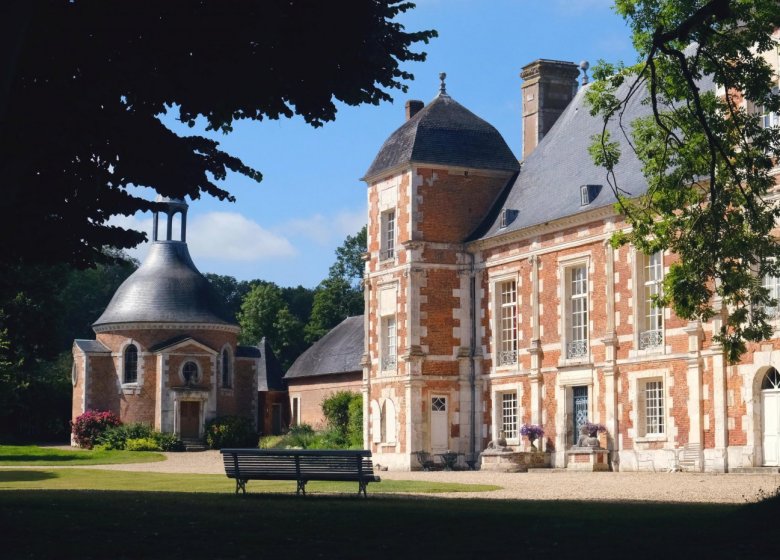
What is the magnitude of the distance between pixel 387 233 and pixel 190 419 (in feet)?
56.2

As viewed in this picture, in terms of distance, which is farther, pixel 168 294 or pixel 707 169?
pixel 168 294

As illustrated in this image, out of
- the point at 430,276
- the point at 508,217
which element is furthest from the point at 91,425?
the point at 508,217

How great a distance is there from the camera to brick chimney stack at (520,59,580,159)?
1432 inches

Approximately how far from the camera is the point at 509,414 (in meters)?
33.3

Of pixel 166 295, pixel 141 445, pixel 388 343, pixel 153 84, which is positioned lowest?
pixel 141 445

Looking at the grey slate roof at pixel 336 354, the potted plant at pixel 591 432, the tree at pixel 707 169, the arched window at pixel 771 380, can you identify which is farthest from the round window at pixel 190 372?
the tree at pixel 707 169

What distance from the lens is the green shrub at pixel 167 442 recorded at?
47.4 meters

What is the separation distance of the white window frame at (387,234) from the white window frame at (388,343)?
1.75m

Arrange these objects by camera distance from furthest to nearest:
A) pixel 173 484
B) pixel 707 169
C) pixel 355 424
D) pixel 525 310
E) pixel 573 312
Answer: pixel 355 424 < pixel 525 310 < pixel 573 312 < pixel 173 484 < pixel 707 169

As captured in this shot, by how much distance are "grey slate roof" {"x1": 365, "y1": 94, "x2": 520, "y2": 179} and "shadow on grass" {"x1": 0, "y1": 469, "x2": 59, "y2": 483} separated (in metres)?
12.8

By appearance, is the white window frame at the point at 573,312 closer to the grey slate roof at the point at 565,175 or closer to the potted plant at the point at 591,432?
the grey slate roof at the point at 565,175

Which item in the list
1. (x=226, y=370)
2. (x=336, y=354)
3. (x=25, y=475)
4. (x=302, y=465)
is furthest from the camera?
(x=226, y=370)

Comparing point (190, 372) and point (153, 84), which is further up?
point (153, 84)

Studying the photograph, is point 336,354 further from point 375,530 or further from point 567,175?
point 375,530
